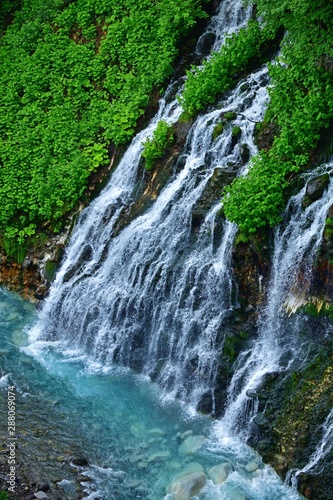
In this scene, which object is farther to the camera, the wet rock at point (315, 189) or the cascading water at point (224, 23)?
the cascading water at point (224, 23)

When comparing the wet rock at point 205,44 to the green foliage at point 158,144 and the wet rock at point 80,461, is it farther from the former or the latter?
the wet rock at point 80,461

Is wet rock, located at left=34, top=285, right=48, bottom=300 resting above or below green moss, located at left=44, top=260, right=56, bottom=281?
below

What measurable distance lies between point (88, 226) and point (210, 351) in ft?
14.1

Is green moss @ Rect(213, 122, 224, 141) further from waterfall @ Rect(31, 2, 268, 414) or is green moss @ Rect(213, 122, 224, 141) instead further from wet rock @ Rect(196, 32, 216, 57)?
wet rock @ Rect(196, 32, 216, 57)

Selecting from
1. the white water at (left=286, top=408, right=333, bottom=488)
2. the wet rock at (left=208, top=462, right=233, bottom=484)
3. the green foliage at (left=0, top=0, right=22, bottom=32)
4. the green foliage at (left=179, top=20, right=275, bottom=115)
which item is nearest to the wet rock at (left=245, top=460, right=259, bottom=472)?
the wet rock at (left=208, top=462, right=233, bottom=484)

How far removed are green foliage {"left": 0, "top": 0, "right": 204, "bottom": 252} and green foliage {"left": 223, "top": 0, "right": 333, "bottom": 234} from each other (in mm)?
4121

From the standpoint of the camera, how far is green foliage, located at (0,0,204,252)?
1442cm

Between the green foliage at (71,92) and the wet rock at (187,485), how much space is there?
22.6 ft

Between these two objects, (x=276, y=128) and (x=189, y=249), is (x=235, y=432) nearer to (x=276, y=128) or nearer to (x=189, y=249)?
(x=189, y=249)

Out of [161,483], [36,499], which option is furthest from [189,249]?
[36,499]

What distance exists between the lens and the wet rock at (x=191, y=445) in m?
9.46

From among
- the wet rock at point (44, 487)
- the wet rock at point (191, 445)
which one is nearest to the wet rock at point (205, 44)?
the wet rock at point (191, 445)

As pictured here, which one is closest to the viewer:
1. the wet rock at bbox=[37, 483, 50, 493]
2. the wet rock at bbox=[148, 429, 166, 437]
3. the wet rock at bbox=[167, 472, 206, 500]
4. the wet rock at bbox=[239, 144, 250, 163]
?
the wet rock at bbox=[37, 483, 50, 493]

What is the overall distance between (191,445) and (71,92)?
918 centimetres
